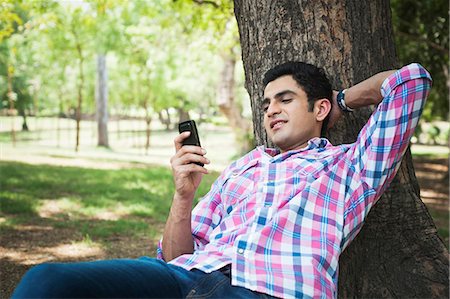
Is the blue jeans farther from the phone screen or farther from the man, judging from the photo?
the phone screen

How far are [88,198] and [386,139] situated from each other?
8.20 metres

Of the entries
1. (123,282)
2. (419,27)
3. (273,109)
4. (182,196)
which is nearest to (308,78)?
(273,109)

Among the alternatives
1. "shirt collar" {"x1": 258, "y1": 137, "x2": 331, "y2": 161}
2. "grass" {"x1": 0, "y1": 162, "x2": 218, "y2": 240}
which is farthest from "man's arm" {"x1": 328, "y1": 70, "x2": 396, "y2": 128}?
"grass" {"x1": 0, "y1": 162, "x2": 218, "y2": 240}

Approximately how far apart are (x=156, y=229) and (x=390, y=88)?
550cm

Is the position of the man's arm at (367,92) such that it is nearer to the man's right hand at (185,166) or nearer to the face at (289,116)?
the face at (289,116)

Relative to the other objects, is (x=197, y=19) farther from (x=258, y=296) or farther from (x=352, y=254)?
(x=258, y=296)

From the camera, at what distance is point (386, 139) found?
2781 mm

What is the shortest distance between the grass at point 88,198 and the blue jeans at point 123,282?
4.75 metres

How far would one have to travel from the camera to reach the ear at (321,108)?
3221mm

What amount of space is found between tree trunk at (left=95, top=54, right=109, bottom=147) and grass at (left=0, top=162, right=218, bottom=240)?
14.6 meters

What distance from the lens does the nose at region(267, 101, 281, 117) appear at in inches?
124

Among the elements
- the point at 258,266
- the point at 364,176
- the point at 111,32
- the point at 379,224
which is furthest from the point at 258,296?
the point at 111,32

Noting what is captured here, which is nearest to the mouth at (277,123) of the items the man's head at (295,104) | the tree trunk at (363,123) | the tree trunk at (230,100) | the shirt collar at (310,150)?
the man's head at (295,104)

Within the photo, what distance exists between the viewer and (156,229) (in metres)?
7.82
